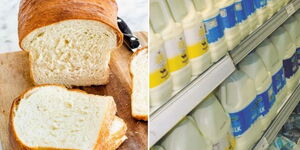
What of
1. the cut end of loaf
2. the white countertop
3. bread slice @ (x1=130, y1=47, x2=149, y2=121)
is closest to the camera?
bread slice @ (x1=130, y1=47, x2=149, y2=121)

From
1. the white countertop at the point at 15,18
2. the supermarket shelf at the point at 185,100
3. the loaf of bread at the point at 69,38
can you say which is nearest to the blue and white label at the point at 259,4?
the supermarket shelf at the point at 185,100

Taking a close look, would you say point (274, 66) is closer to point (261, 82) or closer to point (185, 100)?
point (261, 82)

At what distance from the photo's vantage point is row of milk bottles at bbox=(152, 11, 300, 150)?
1.37m

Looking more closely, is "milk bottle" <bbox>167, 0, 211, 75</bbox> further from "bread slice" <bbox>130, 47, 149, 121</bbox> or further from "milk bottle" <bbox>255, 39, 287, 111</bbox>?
"milk bottle" <bbox>255, 39, 287, 111</bbox>

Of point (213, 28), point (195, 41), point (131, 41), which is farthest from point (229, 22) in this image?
point (131, 41)

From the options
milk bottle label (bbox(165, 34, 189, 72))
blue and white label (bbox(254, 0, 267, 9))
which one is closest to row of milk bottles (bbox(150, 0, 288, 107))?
milk bottle label (bbox(165, 34, 189, 72))

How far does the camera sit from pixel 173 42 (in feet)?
3.88

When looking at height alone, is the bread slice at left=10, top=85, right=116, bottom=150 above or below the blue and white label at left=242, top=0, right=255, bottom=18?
below

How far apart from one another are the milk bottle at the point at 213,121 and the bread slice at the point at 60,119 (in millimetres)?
350

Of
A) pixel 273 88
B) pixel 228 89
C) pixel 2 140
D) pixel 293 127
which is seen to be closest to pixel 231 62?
pixel 228 89

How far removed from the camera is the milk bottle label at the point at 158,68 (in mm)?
1113

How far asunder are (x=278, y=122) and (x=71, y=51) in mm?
1012

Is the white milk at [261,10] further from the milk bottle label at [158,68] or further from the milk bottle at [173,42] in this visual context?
the milk bottle label at [158,68]

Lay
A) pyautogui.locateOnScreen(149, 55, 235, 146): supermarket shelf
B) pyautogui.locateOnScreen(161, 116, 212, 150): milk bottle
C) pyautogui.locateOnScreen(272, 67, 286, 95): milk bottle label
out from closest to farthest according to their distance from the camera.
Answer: pyautogui.locateOnScreen(149, 55, 235, 146): supermarket shelf < pyautogui.locateOnScreen(161, 116, 212, 150): milk bottle < pyautogui.locateOnScreen(272, 67, 286, 95): milk bottle label
